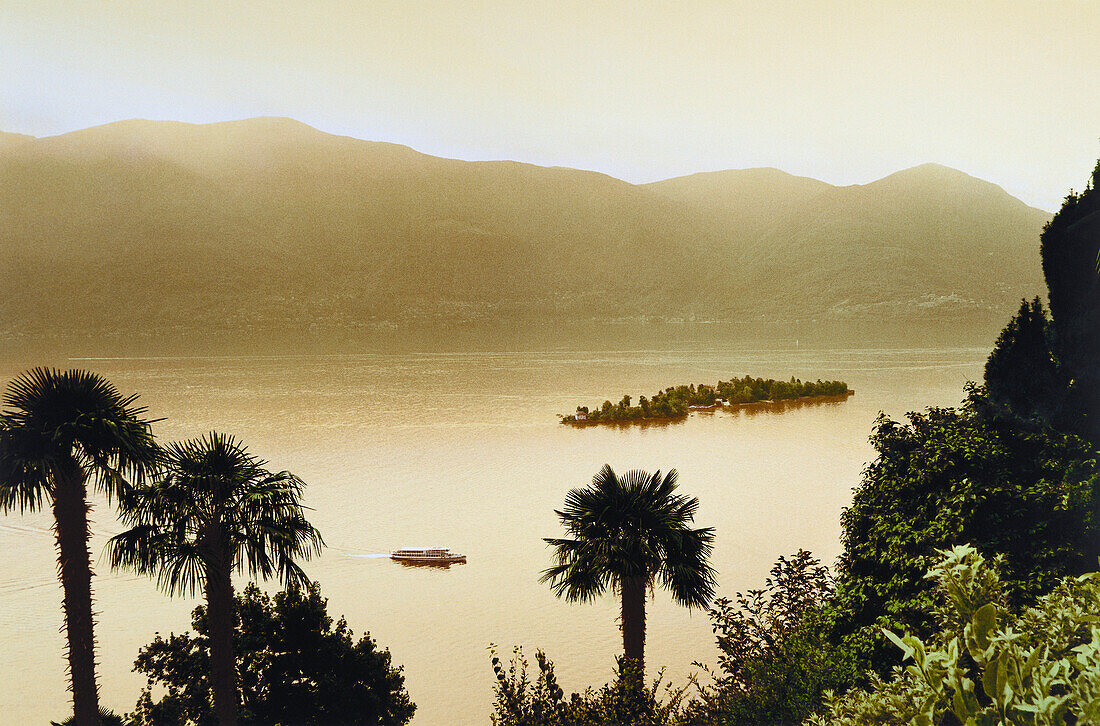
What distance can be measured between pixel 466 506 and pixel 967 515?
22074 mm

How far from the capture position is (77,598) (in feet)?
25.7

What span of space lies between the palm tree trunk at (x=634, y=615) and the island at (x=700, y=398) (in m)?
37.1

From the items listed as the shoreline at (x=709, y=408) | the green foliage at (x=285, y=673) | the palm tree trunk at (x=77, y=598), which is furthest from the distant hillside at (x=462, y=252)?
the green foliage at (x=285, y=673)

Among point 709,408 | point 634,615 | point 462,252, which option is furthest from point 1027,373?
point 462,252

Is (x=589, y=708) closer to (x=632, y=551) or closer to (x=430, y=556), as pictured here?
(x=632, y=551)

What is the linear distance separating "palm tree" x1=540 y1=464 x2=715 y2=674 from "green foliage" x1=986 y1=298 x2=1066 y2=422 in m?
5.26

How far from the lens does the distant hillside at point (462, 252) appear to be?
A: 148m

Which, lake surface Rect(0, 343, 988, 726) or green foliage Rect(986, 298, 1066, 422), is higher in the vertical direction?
green foliage Rect(986, 298, 1066, 422)

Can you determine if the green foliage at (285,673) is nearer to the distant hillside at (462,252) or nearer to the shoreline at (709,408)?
the shoreline at (709,408)

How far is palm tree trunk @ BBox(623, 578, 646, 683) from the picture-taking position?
920 cm

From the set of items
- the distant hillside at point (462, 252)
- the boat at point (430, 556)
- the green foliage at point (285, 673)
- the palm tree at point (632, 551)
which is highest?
the distant hillside at point (462, 252)

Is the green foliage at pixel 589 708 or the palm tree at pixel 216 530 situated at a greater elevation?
the palm tree at pixel 216 530

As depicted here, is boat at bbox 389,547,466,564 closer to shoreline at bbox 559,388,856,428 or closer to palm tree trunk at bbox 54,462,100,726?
palm tree trunk at bbox 54,462,100,726

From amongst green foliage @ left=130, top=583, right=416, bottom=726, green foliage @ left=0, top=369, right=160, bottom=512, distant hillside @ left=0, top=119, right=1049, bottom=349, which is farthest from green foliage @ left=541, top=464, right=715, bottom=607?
distant hillside @ left=0, top=119, right=1049, bottom=349
